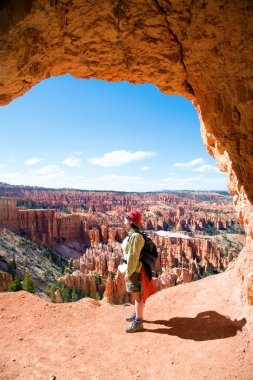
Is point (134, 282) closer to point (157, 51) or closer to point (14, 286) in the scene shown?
point (157, 51)

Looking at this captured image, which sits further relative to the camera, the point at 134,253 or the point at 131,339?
the point at 134,253

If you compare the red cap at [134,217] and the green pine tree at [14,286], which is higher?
the red cap at [134,217]

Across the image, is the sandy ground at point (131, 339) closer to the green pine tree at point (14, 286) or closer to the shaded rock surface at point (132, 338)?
the shaded rock surface at point (132, 338)

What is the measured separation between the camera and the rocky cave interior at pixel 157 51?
2811 millimetres

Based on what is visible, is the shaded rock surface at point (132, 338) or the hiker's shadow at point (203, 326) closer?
the shaded rock surface at point (132, 338)

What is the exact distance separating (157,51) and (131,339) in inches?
147

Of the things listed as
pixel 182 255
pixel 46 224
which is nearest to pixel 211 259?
pixel 182 255

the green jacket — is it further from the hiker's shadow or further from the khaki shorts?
the hiker's shadow

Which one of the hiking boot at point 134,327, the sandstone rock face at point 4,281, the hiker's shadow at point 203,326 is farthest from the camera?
the sandstone rock face at point 4,281

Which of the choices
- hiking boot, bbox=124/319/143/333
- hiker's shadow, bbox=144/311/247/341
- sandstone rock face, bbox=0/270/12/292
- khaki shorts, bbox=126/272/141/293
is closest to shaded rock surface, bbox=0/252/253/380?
hiker's shadow, bbox=144/311/247/341

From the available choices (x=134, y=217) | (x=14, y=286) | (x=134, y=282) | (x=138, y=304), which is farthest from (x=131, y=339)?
(x=14, y=286)

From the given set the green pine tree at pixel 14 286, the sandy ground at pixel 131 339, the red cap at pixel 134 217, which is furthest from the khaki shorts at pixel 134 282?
the green pine tree at pixel 14 286

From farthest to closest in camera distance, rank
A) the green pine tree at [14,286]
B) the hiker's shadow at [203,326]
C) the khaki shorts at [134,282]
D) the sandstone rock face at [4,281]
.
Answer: the green pine tree at [14,286]
the sandstone rock face at [4,281]
the khaki shorts at [134,282]
the hiker's shadow at [203,326]

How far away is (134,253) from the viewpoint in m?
3.74
